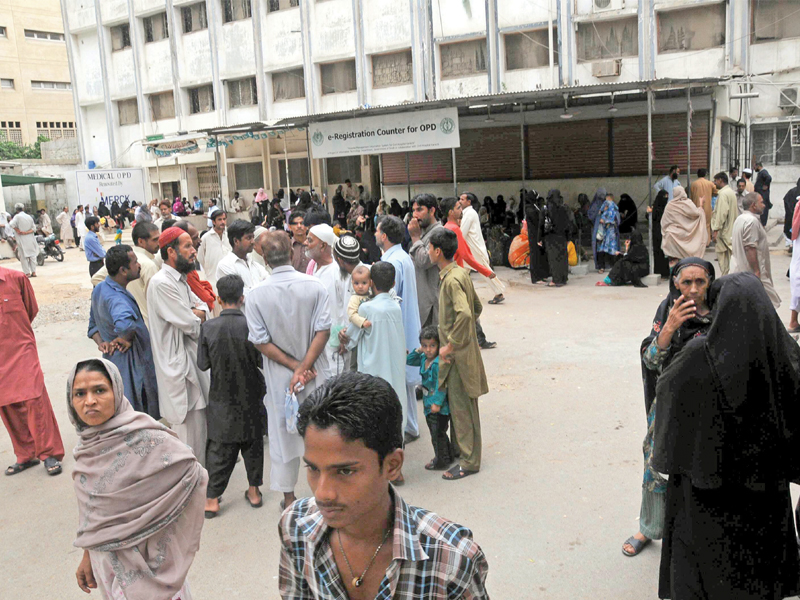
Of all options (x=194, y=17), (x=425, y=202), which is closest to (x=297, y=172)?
(x=194, y=17)

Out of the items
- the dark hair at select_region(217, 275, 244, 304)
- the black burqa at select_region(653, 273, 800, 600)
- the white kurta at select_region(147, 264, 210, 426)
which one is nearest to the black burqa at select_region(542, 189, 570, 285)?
the dark hair at select_region(217, 275, 244, 304)

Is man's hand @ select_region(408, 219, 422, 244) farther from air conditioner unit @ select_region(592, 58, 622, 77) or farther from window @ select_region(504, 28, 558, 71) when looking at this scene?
window @ select_region(504, 28, 558, 71)

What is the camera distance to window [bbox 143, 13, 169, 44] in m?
27.8

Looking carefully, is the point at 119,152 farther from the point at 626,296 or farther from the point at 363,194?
the point at 626,296

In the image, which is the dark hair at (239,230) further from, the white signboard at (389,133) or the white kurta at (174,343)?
the white signboard at (389,133)

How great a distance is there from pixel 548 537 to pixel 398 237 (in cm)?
255

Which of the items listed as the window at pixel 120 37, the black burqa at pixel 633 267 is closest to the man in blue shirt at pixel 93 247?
the black burqa at pixel 633 267

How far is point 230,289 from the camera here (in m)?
4.29

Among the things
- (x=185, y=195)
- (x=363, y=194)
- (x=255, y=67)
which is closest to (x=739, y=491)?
(x=363, y=194)

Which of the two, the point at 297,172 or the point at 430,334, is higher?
the point at 297,172

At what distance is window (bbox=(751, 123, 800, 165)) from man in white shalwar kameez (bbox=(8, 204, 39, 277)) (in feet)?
55.9

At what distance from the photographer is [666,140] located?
1639 centimetres

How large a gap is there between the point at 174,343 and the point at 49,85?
4349 centimetres

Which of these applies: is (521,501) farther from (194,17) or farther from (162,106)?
(162,106)
